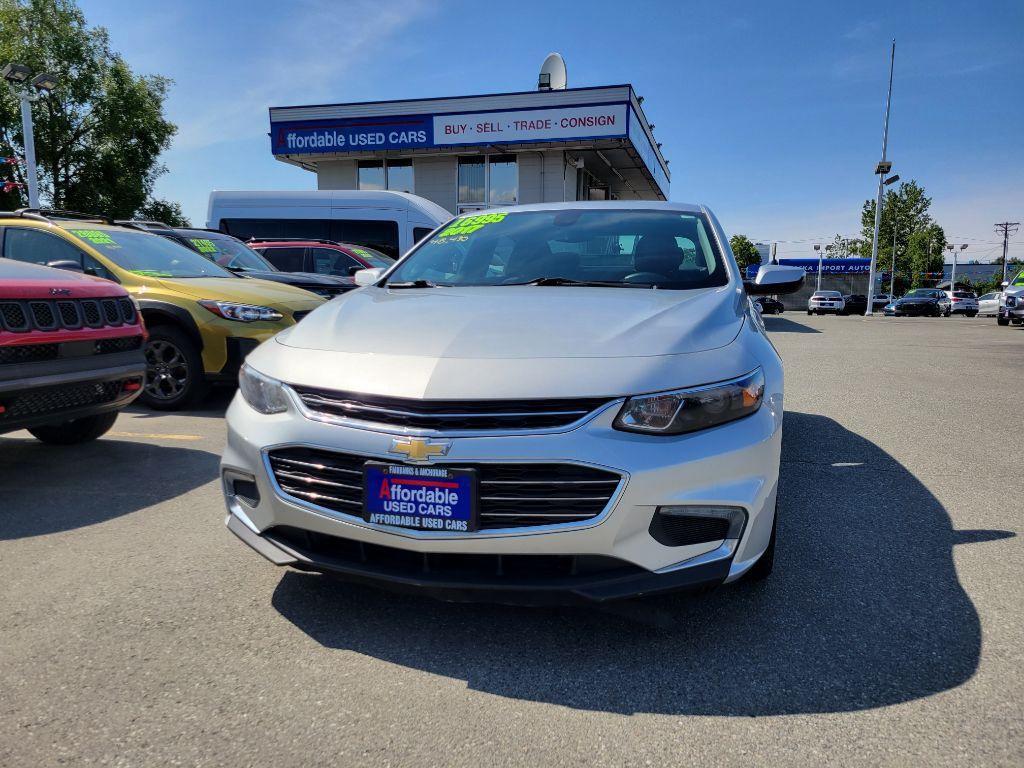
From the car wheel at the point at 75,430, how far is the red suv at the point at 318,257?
6.64 m

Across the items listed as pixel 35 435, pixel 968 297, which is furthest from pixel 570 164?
pixel 968 297

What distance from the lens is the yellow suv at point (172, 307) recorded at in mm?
5875

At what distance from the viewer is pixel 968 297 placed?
42.8 metres

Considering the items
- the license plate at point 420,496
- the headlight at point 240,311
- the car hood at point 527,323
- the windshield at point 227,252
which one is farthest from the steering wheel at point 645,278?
the windshield at point 227,252

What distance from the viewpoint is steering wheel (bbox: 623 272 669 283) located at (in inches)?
125

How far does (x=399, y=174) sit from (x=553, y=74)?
7.02 metres

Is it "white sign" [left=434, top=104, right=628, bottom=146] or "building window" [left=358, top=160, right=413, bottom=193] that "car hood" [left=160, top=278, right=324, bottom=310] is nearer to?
"white sign" [left=434, top=104, right=628, bottom=146]

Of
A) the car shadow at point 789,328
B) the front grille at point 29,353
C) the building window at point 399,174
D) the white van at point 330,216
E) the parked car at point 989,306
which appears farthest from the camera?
the parked car at point 989,306

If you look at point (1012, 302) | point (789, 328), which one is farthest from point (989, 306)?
point (789, 328)

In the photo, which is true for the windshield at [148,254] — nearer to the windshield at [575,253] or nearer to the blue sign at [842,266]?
the windshield at [575,253]

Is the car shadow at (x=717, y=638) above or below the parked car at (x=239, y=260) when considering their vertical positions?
below

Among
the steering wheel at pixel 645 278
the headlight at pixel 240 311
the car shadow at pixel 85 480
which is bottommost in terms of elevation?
the car shadow at pixel 85 480

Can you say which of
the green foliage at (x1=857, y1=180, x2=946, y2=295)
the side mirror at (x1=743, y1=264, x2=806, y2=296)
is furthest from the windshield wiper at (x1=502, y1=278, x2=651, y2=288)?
the green foliage at (x1=857, y1=180, x2=946, y2=295)

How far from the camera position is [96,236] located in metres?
6.25
